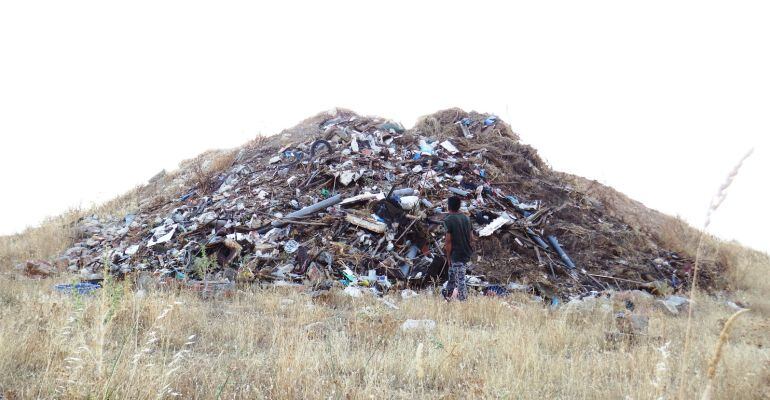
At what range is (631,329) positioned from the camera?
18.6 feet

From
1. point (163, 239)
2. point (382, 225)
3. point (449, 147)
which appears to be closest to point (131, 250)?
point (163, 239)

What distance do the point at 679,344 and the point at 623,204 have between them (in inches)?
449

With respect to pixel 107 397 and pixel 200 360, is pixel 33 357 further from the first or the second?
pixel 107 397

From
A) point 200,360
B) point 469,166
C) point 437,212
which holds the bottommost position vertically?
point 200,360

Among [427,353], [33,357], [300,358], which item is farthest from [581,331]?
[33,357]

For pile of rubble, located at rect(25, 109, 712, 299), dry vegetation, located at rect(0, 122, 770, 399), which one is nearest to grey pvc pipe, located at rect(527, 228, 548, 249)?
pile of rubble, located at rect(25, 109, 712, 299)

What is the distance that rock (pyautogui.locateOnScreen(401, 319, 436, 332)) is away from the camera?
521 centimetres

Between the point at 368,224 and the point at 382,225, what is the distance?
27 centimetres

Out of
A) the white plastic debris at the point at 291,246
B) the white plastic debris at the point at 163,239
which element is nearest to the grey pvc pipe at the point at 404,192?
the white plastic debris at the point at 291,246

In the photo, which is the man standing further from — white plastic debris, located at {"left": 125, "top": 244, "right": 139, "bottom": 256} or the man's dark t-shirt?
white plastic debris, located at {"left": 125, "top": 244, "right": 139, "bottom": 256}

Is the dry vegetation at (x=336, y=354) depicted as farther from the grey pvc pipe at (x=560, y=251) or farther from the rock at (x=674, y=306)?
the grey pvc pipe at (x=560, y=251)

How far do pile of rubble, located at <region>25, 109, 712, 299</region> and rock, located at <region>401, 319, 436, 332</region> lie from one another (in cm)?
302

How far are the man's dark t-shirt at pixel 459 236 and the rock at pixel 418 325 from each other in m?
2.04

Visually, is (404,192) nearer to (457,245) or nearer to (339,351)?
(457,245)
